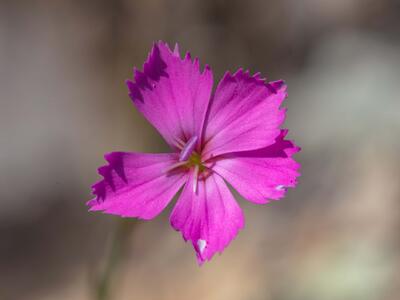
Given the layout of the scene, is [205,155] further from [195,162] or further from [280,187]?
[280,187]

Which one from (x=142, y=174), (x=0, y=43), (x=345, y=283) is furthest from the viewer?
(x=0, y=43)

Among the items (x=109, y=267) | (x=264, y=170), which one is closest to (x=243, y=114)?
(x=264, y=170)

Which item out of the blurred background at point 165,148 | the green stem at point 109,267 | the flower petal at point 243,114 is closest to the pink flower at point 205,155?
the flower petal at point 243,114

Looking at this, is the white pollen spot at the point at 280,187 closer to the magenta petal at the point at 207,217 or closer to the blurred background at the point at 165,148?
the magenta petal at the point at 207,217

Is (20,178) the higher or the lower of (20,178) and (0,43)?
the lower

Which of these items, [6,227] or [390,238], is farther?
[6,227]

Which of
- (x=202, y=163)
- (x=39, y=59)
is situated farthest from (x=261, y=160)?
(x=39, y=59)

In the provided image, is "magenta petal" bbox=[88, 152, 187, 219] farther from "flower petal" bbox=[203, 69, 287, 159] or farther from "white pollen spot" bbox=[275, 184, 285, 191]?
"white pollen spot" bbox=[275, 184, 285, 191]

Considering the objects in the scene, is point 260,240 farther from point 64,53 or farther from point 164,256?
point 64,53
